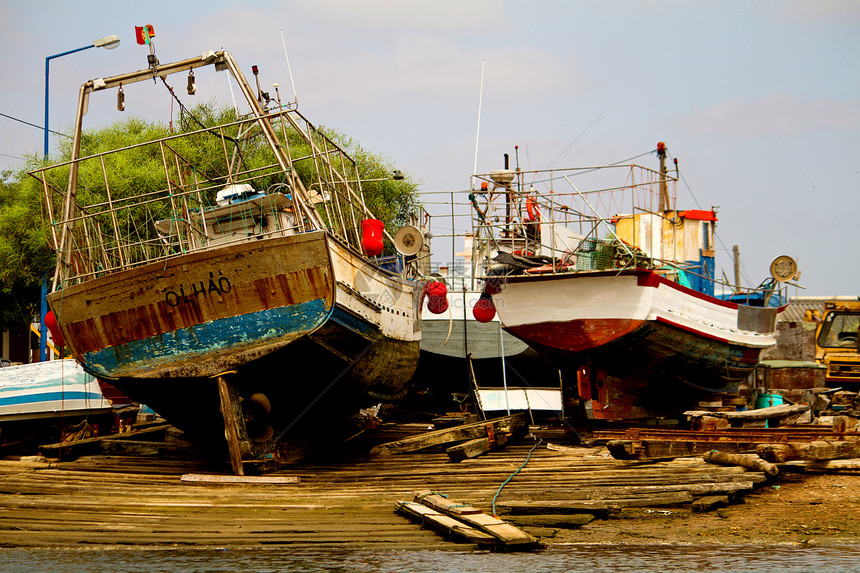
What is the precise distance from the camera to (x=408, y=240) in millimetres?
13969

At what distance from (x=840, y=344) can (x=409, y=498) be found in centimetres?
1226

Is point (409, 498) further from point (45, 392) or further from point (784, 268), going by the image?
point (784, 268)

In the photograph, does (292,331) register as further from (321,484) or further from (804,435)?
(804,435)

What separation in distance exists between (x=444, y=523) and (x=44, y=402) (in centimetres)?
913

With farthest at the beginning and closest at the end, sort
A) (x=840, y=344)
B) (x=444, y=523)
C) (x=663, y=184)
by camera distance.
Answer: (x=840, y=344) → (x=663, y=184) → (x=444, y=523)

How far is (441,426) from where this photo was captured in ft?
48.6

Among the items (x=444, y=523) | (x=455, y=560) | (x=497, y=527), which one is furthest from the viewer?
(x=444, y=523)

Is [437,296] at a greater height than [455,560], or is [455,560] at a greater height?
[437,296]

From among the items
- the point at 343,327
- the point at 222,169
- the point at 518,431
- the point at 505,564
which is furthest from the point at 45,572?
the point at 222,169

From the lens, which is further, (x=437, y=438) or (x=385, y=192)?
(x=385, y=192)

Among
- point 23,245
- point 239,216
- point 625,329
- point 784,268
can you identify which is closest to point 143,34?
point 239,216

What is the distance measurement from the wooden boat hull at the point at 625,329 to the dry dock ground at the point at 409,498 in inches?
89.5

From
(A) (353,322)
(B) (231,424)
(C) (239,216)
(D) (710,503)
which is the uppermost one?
(C) (239,216)

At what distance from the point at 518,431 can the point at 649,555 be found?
632 cm
